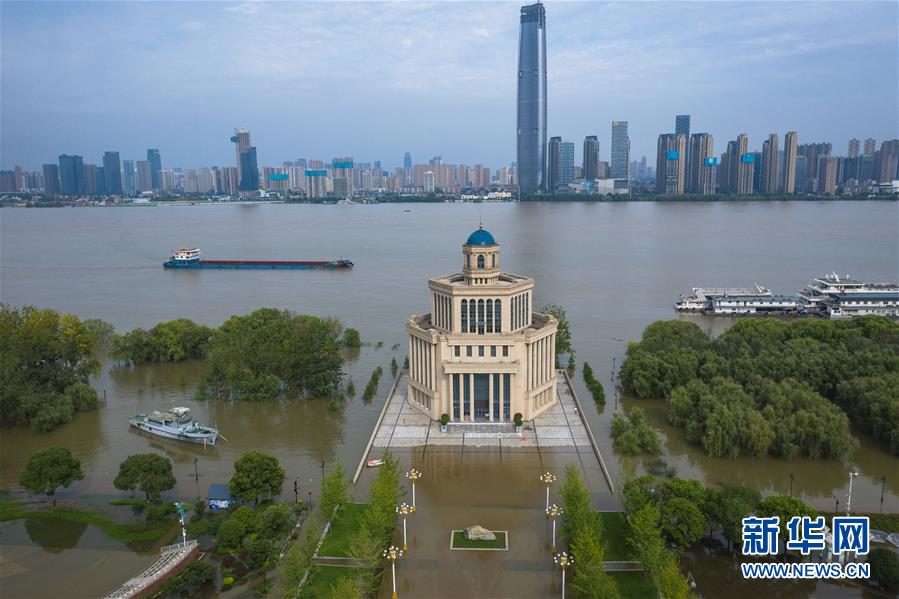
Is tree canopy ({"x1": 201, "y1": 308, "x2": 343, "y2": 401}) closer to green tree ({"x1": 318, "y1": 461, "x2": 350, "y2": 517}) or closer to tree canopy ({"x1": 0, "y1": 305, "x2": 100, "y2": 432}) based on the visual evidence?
tree canopy ({"x1": 0, "y1": 305, "x2": 100, "y2": 432})

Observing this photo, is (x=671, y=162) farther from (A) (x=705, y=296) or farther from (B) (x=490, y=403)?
(B) (x=490, y=403)

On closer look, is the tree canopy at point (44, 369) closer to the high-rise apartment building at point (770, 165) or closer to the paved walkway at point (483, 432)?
the paved walkway at point (483, 432)

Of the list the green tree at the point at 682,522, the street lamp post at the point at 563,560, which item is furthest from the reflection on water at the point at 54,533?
the green tree at the point at 682,522

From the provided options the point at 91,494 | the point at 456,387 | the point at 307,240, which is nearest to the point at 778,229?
the point at 307,240

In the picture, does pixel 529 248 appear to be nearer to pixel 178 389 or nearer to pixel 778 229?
pixel 778 229

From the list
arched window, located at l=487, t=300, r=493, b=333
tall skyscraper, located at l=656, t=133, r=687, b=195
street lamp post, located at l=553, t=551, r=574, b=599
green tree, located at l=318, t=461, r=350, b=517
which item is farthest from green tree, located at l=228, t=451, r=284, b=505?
tall skyscraper, located at l=656, t=133, r=687, b=195

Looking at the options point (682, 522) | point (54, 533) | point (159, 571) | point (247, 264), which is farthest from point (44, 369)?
point (247, 264)

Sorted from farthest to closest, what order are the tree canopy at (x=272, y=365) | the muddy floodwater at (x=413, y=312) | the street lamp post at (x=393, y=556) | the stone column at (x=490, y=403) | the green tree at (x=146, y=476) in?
the tree canopy at (x=272, y=365)
the stone column at (x=490, y=403)
the green tree at (x=146, y=476)
the muddy floodwater at (x=413, y=312)
the street lamp post at (x=393, y=556)
